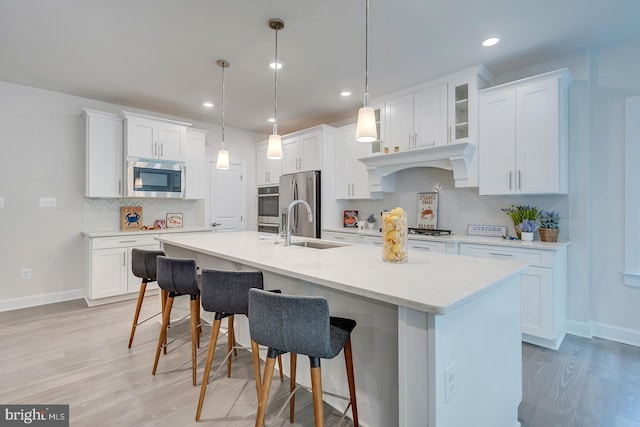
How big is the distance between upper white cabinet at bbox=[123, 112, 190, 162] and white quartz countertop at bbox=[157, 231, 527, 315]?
104 inches

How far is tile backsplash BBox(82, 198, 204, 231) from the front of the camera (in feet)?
14.1

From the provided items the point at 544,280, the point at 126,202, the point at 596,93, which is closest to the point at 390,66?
the point at 596,93

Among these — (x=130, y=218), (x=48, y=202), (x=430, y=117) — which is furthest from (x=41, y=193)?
(x=430, y=117)

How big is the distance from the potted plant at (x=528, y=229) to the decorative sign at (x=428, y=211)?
1.04 meters

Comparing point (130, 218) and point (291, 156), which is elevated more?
point (291, 156)

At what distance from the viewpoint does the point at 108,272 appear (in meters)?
3.91

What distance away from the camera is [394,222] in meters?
1.72

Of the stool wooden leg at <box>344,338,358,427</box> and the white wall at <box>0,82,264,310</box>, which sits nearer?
the stool wooden leg at <box>344,338,358,427</box>

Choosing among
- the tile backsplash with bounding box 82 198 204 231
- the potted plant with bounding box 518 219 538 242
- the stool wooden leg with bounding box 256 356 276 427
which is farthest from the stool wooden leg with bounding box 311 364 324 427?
the tile backsplash with bounding box 82 198 204 231

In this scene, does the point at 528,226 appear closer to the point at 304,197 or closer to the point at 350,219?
the point at 350,219

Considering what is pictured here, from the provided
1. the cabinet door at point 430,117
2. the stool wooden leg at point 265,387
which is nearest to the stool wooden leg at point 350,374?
the stool wooden leg at point 265,387

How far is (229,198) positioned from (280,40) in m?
3.47

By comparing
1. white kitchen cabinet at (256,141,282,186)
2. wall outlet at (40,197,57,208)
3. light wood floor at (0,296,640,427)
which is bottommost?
light wood floor at (0,296,640,427)

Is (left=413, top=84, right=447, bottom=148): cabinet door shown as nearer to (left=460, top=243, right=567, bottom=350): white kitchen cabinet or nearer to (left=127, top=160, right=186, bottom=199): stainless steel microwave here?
(left=460, top=243, right=567, bottom=350): white kitchen cabinet
